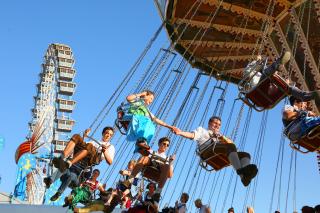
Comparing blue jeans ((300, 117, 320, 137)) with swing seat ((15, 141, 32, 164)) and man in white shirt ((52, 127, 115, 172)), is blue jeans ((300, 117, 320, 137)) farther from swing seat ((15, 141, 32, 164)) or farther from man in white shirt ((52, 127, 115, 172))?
swing seat ((15, 141, 32, 164))

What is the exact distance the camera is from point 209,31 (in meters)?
13.0

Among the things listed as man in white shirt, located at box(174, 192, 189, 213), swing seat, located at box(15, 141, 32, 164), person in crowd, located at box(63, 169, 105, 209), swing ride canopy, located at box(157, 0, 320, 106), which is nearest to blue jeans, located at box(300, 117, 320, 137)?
man in white shirt, located at box(174, 192, 189, 213)

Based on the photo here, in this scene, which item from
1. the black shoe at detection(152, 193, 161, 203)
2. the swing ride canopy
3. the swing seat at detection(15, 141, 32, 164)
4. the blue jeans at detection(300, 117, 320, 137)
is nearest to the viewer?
the black shoe at detection(152, 193, 161, 203)

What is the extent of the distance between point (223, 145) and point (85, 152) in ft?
6.99

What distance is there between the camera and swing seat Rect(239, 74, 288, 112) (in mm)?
7832

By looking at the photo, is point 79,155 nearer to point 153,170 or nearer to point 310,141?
point 153,170

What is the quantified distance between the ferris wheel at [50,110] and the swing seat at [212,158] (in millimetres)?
23519

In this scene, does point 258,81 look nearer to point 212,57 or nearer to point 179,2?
point 179,2

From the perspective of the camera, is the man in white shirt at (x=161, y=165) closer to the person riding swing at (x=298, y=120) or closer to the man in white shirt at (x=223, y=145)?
the man in white shirt at (x=223, y=145)

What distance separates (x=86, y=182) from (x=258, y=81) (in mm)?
3462

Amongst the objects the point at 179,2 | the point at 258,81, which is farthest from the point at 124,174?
the point at 179,2

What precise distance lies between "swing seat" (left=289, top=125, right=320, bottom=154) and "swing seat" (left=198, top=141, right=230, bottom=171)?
1.12 meters

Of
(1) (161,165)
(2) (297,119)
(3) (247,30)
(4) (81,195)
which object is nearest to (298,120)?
(2) (297,119)

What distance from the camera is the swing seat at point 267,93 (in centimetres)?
783
